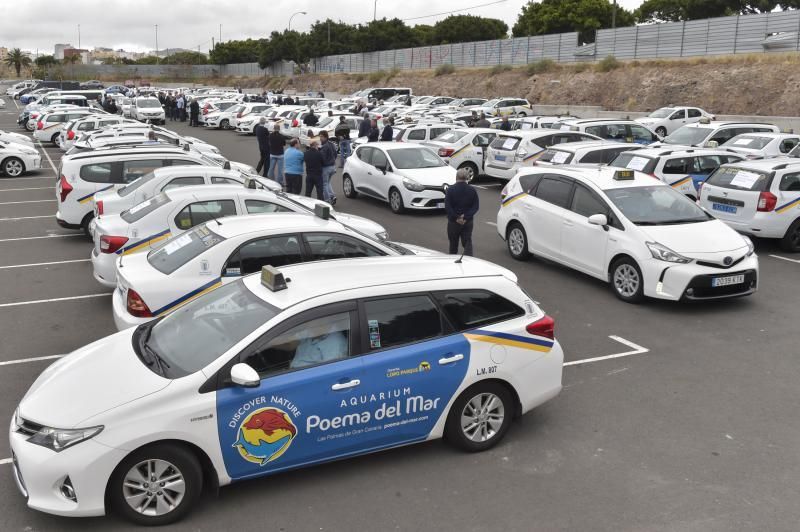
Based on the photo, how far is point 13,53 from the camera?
15238 centimetres

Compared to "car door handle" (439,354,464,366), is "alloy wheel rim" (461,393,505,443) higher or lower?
lower

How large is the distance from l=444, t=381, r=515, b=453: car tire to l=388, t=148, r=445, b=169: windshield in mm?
11993

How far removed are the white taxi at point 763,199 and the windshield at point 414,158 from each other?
660 centimetres

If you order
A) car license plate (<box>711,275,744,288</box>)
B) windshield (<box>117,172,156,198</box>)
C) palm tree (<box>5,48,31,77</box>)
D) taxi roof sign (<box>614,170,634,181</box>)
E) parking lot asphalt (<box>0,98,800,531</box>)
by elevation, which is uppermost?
palm tree (<box>5,48,31,77</box>)

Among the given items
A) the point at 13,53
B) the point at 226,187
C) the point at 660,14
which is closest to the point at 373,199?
the point at 226,187

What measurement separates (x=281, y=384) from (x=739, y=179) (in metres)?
11.0

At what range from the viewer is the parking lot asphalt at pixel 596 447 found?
204 inches

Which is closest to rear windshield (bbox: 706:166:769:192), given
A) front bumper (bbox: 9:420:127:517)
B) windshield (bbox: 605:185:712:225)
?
windshield (bbox: 605:185:712:225)

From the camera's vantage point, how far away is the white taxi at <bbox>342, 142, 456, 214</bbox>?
16859mm

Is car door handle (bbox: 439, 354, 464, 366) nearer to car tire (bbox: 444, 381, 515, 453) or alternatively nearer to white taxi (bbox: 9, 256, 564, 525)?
white taxi (bbox: 9, 256, 564, 525)

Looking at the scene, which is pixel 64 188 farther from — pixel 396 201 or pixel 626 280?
pixel 626 280

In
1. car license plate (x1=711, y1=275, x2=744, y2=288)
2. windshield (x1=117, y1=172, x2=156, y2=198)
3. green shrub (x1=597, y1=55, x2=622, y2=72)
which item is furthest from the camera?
green shrub (x1=597, y1=55, x2=622, y2=72)

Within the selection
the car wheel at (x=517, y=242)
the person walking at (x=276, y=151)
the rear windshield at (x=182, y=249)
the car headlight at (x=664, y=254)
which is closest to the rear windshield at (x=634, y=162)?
the car wheel at (x=517, y=242)

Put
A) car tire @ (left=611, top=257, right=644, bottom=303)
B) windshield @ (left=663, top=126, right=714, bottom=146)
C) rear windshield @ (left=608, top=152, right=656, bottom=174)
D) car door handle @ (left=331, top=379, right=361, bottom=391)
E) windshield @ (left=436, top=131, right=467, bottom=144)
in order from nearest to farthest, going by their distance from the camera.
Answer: car door handle @ (left=331, top=379, right=361, bottom=391)
car tire @ (left=611, top=257, right=644, bottom=303)
rear windshield @ (left=608, top=152, right=656, bottom=174)
windshield @ (left=663, top=126, right=714, bottom=146)
windshield @ (left=436, top=131, right=467, bottom=144)
